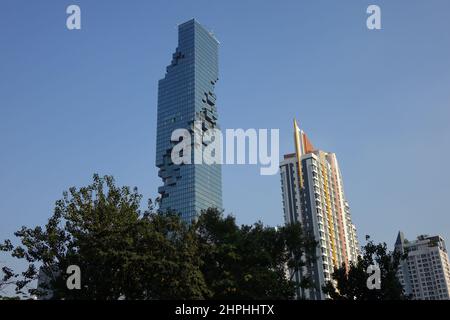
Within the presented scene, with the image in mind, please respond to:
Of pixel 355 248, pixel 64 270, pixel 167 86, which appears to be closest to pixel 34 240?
pixel 64 270

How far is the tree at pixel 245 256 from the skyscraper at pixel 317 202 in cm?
8382

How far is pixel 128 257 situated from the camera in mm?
26406

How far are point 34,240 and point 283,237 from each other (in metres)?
19.2

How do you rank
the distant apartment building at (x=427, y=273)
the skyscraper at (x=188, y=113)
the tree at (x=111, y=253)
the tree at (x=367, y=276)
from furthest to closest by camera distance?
the distant apartment building at (x=427, y=273) → the skyscraper at (x=188, y=113) → the tree at (x=367, y=276) → the tree at (x=111, y=253)

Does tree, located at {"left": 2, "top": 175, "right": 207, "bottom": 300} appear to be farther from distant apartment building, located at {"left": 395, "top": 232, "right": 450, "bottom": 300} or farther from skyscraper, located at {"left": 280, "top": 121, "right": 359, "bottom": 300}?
distant apartment building, located at {"left": 395, "top": 232, "right": 450, "bottom": 300}

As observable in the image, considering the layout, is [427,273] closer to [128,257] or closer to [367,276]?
[367,276]

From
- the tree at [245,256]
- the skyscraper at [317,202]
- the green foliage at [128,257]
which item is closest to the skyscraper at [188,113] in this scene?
the skyscraper at [317,202]

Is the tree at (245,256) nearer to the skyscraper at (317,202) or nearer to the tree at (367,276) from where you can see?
the tree at (367,276)

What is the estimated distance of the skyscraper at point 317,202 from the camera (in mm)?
127125

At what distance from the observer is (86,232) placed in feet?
94.0

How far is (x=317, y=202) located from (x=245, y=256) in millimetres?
98557

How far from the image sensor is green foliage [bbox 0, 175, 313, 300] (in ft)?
88.6
